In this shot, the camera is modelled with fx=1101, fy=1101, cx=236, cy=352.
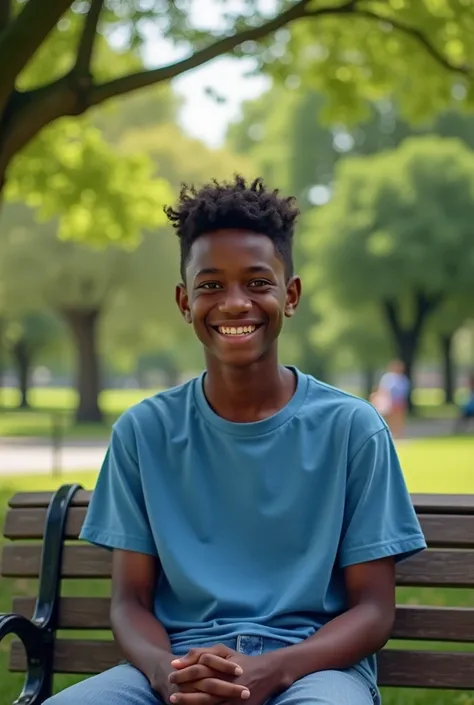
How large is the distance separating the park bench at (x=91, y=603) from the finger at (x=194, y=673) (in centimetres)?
61

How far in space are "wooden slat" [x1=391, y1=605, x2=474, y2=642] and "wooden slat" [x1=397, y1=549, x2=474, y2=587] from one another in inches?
3.1

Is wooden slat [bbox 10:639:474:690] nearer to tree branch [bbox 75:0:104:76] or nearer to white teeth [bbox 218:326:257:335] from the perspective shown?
white teeth [bbox 218:326:257:335]

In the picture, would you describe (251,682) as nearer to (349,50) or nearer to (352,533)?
(352,533)

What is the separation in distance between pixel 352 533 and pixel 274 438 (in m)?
0.34

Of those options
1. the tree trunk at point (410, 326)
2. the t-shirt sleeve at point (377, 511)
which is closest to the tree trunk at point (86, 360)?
the tree trunk at point (410, 326)

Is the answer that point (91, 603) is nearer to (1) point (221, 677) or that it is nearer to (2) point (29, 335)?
(1) point (221, 677)

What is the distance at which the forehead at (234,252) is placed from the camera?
3.07 m

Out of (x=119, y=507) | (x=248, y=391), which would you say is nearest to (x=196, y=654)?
(x=119, y=507)

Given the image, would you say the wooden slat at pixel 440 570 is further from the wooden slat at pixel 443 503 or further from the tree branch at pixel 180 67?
the tree branch at pixel 180 67

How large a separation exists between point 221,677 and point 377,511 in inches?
24.4

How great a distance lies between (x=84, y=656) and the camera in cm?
360

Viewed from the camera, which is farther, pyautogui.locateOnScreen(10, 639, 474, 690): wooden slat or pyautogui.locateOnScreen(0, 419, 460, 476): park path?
pyautogui.locateOnScreen(0, 419, 460, 476): park path

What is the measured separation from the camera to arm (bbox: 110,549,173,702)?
2885mm

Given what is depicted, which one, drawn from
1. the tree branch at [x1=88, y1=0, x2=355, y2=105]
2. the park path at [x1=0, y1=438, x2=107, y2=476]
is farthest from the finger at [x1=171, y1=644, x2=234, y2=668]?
the park path at [x1=0, y1=438, x2=107, y2=476]
